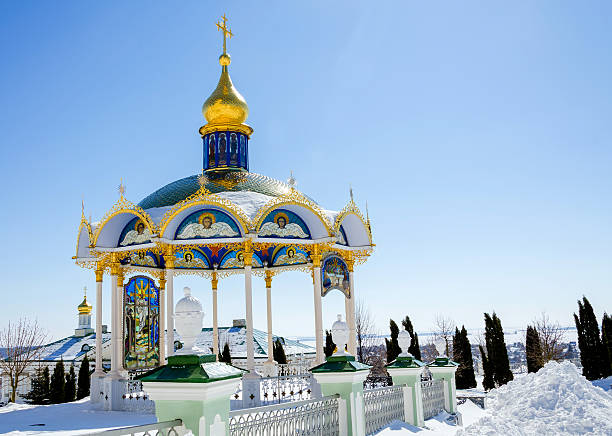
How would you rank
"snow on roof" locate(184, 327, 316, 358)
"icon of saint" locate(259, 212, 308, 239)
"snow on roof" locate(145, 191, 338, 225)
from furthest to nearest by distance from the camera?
"snow on roof" locate(184, 327, 316, 358)
"icon of saint" locate(259, 212, 308, 239)
"snow on roof" locate(145, 191, 338, 225)

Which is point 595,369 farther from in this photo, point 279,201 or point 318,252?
point 279,201

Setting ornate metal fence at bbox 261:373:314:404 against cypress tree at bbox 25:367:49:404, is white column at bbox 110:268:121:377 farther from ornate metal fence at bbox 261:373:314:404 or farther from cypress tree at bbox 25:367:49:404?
cypress tree at bbox 25:367:49:404

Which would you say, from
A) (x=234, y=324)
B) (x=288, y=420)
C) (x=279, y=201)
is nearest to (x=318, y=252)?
(x=279, y=201)

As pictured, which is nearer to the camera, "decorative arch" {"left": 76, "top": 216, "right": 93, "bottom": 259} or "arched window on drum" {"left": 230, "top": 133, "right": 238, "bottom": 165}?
"decorative arch" {"left": 76, "top": 216, "right": 93, "bottom": 259}

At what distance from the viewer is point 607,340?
30.8 metres

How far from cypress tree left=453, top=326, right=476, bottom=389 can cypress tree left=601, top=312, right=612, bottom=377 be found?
748cm

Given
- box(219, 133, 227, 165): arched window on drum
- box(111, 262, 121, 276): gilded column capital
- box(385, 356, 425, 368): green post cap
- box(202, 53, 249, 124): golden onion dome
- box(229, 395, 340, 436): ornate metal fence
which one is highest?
box(202, 53, 249, 124): golden onion dome

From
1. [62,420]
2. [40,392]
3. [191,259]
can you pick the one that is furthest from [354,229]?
[40,392]

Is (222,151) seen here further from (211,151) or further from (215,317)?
(215,317)

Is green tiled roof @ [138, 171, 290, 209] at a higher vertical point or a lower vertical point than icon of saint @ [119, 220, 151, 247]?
higher

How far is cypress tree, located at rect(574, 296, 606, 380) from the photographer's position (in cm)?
3102

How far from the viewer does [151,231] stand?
14.3 m

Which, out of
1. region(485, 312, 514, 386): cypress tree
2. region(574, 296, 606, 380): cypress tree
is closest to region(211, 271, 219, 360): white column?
region(485, 312, 514, 386): cypress tree

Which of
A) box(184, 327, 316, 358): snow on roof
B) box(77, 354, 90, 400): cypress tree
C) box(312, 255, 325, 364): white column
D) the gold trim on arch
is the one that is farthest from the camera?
box(184, 327, 316, 358): snow on roof
